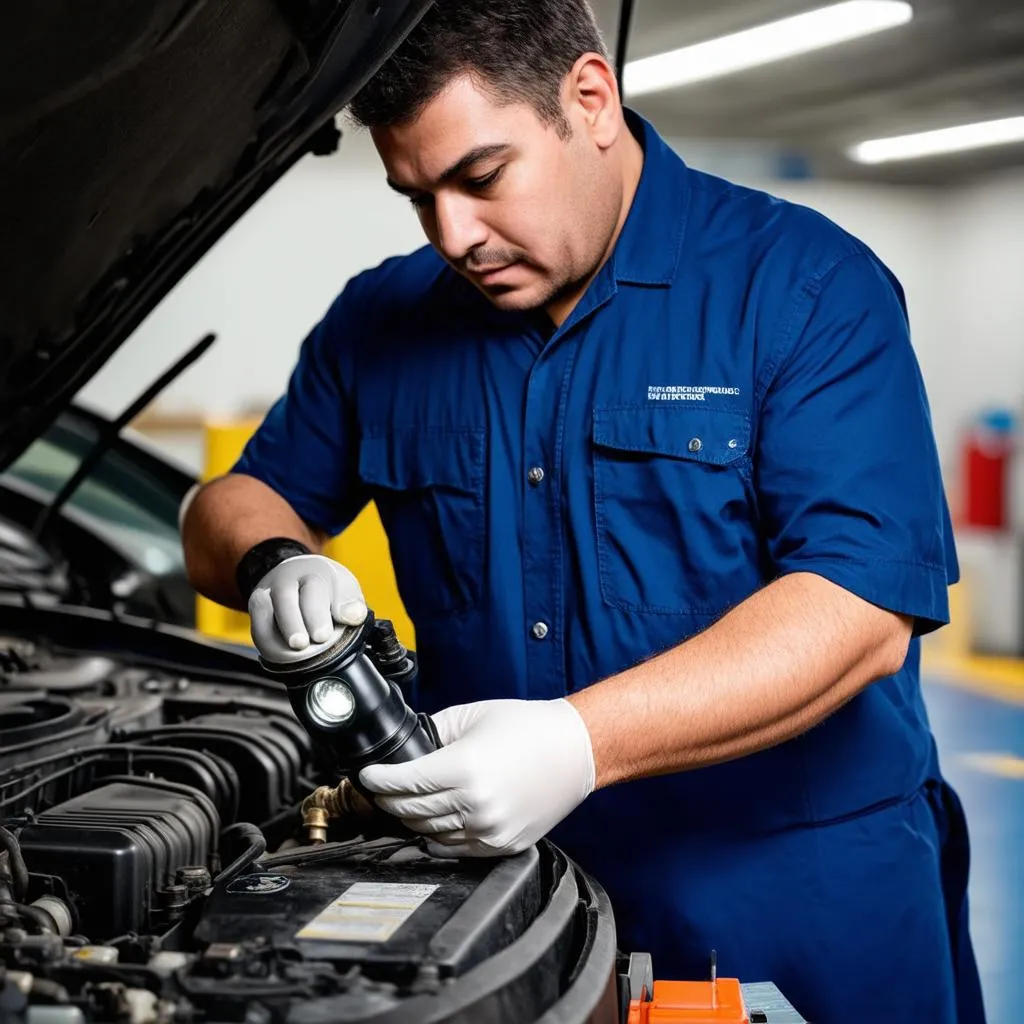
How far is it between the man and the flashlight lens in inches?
3.1

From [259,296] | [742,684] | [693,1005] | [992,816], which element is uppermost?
[259,296]

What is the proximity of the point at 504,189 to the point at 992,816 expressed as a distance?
3293 mm

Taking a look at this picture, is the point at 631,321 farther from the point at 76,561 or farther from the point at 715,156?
the point at 715,156

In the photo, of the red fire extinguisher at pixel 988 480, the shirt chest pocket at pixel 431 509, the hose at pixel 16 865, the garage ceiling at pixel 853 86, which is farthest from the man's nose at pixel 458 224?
the red fire extinguisher at pixel 988 480

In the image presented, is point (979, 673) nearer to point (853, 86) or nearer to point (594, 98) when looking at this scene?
point (853, 86)

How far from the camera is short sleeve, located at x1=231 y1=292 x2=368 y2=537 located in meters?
1.75

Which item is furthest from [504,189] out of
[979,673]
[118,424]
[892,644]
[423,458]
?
[979,673]

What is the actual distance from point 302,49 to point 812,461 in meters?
0.66

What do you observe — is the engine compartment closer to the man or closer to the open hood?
the man

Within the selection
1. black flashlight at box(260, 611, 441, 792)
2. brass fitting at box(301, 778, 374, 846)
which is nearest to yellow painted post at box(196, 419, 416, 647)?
brass fitting at box(301, 778, 374, 846)

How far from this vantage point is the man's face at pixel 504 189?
1.34m

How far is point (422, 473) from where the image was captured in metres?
1.59

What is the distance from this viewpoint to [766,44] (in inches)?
249

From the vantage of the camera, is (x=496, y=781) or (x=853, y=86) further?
(x=853, y=86)
